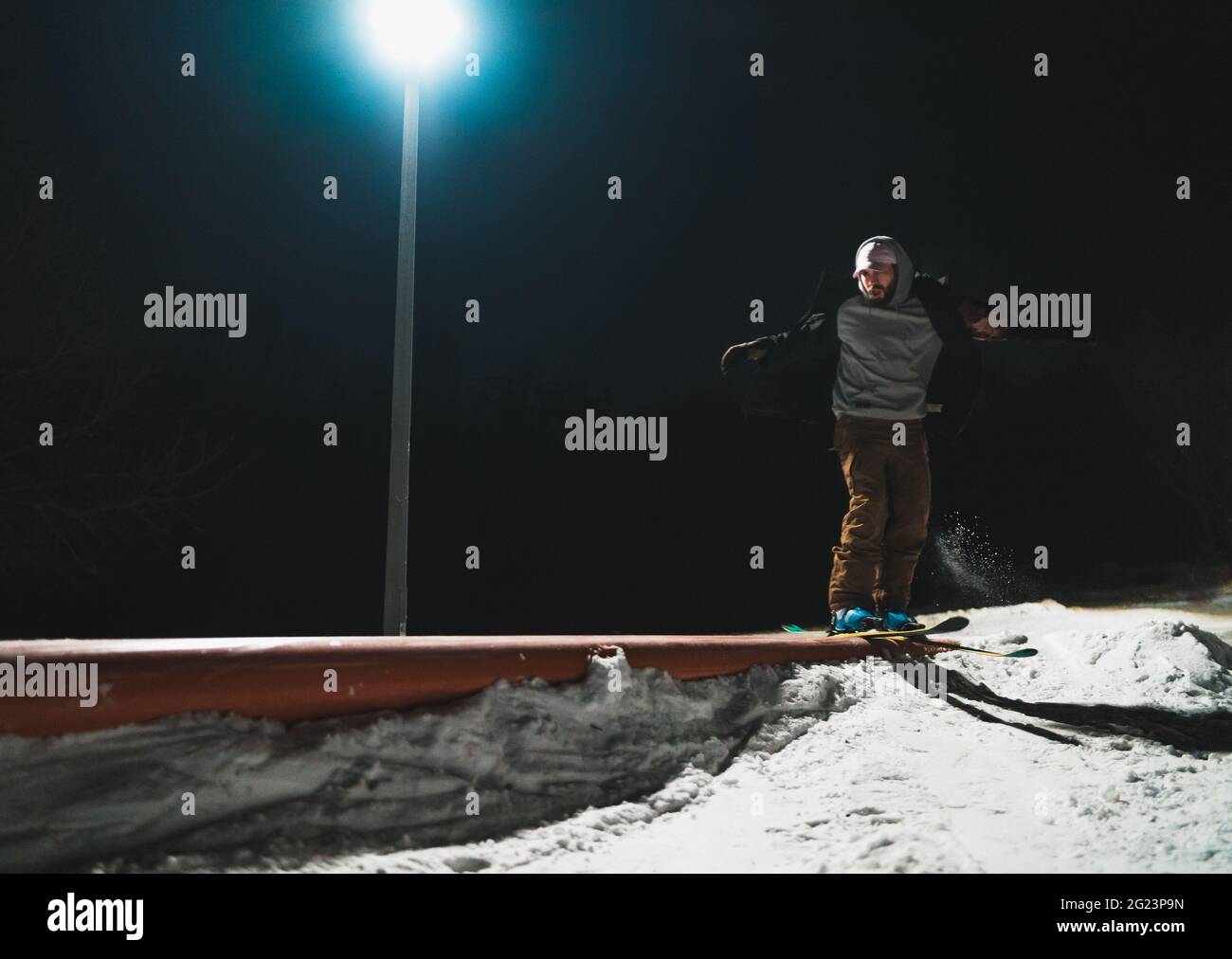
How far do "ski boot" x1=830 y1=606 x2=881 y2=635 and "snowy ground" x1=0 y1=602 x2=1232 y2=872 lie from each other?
4.23 feet

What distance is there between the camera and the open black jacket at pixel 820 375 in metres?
5.71

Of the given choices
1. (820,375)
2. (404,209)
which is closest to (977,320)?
(820,375)

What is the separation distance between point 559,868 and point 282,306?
19751 millimetres

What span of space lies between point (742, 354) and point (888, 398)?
35.5 inches

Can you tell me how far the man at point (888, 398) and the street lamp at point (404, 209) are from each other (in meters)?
3.74

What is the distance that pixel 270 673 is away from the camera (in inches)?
136

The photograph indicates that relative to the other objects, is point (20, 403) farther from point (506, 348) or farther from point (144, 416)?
point (506, 348)

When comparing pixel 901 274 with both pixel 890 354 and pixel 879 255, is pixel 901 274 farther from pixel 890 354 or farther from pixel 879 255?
pixel 890 354

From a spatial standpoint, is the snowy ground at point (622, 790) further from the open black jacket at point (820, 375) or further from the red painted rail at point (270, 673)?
the open black jacket at point (820, 375)

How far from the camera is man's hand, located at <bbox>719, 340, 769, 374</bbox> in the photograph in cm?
580

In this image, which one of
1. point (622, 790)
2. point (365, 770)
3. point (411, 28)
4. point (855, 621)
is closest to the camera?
point (365, 770)

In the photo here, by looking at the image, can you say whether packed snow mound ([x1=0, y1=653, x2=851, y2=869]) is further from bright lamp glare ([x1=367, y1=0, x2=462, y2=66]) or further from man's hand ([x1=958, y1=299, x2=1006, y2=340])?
bright lamp glare ([x1=367, y1=0, x2=462, y2=66])

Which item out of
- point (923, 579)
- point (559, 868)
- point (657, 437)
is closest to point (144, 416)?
point (657, 437)

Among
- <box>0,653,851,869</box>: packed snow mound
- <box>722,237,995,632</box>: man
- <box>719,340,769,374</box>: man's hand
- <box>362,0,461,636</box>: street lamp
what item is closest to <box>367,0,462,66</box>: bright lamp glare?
<box>362,0,461,636</box>: street lamp
